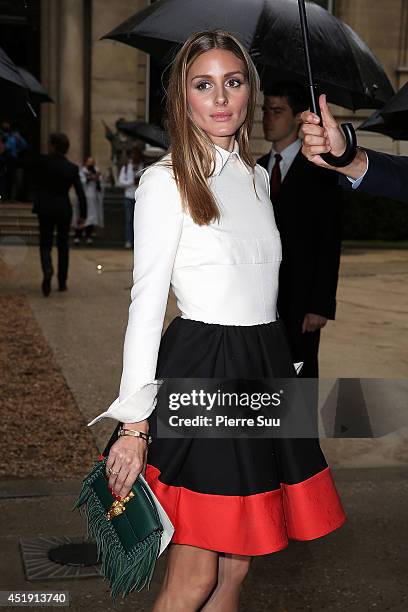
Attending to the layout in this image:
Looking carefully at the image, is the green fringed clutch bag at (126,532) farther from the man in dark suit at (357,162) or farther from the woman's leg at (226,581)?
the man in dark suit at (357,162)

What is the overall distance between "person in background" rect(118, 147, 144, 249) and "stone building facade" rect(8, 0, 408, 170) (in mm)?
1911

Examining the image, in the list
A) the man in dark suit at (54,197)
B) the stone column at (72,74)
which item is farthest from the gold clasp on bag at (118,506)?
the stone column at (72,74)

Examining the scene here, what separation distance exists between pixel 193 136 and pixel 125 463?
93cm

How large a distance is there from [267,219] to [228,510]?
0.84 metres

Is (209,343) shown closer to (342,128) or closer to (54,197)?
(342,128)

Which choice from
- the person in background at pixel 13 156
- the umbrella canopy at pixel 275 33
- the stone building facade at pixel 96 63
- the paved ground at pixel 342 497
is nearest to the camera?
the paved ground at pixel 342 497

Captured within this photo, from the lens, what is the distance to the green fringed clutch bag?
94.7 inches

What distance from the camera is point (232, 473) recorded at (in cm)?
247

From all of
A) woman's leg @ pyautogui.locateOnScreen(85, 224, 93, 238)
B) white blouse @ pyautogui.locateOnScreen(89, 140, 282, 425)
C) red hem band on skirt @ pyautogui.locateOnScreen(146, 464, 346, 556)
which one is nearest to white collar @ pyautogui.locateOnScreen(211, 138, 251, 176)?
white blouse @ pyautogui.locateOnScreen(89, 140, 282, 425)

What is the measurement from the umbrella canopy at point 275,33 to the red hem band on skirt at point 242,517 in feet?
7.44

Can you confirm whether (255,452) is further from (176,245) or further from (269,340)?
(176,245)

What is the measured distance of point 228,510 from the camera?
245cm

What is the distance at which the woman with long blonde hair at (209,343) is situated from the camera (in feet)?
7.99

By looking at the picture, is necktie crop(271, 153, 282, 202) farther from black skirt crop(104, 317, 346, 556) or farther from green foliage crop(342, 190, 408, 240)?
green foliage crop(342, 190, 408, 240)
